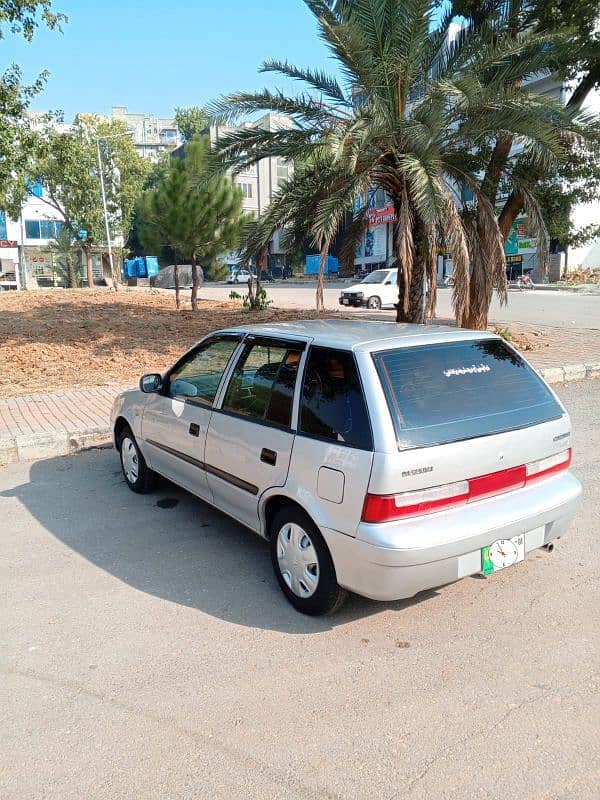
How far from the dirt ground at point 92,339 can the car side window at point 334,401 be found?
22.9 feet

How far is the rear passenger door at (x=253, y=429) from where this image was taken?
3809 mm

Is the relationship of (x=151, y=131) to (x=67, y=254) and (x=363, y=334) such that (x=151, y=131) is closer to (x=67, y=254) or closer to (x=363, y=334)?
(x=67, y=254)

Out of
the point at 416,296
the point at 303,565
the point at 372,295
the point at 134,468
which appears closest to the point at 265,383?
the point at 303,565

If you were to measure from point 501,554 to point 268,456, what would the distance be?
54.5 inches

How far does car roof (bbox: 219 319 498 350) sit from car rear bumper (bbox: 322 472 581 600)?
3.20ft

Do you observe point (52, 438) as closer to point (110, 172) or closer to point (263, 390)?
point (263, 390)

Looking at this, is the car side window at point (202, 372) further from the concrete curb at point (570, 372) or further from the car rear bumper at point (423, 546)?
the concrete curb at point (570, 372)

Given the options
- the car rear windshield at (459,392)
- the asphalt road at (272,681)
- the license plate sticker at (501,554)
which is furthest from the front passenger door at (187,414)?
the license plate sticker at (501,554)

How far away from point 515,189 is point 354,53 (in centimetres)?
444

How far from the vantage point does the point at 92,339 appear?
44.4ft

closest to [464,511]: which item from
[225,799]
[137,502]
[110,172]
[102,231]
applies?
[225,799]

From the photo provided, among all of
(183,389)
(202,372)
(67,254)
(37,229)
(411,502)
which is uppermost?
(37,229)

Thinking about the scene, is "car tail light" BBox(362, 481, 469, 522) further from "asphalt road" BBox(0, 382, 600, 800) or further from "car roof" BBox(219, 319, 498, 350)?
"car roof" BBox(219, 319, 498, 350)

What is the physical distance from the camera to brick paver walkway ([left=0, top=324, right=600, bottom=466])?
7047 mm
